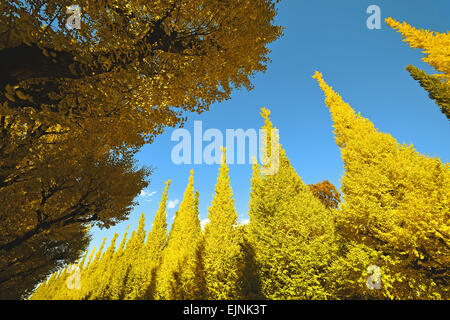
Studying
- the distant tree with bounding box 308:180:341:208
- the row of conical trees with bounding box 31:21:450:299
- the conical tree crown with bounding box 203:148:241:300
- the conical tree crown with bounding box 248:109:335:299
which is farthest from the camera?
the distant tree with bounding box 308:180:341:208

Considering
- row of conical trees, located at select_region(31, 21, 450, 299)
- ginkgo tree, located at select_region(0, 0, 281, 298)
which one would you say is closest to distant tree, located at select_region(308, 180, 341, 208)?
row of conical trees, located at select_region(31, 21, 450, 299)

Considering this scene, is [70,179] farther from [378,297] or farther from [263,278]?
[378,297]

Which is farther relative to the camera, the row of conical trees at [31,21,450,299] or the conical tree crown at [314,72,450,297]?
the row of conical trees at [31,21,450,299]

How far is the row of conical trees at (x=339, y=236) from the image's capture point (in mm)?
7574

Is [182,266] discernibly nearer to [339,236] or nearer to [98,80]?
[339,236]

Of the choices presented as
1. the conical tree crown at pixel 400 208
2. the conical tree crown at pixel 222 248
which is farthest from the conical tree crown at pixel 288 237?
the conical tree crown at pixel 400 208

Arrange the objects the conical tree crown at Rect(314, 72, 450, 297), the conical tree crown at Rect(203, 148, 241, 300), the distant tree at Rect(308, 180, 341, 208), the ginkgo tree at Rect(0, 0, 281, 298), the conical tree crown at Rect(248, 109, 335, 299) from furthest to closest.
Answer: the distant tree at Rect(308, 180, 341, 208)
the conical tree crown at Rect(203, 148, 241, 300)
the conical tree crown at Rect(248, 109, 335, 299)
the conical tree crown at Rect(314, 72, 450, 297)
the ginkgo tree at Rect(0, 0, 281, 298)

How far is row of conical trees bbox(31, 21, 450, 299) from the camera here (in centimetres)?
757

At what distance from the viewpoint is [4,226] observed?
6.50 metres

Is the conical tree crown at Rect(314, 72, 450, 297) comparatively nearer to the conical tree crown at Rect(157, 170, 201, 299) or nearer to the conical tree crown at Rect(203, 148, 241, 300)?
the conical tree crown at Rect(203, 148, 241, 300)

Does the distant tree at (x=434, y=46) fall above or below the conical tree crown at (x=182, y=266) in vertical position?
above

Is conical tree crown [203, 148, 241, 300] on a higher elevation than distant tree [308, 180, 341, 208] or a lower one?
lower

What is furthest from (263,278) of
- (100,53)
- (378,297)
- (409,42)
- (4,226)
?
(409,42)

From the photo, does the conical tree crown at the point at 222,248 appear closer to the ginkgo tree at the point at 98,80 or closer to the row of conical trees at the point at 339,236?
the row of conical trees at the point at 339,236
